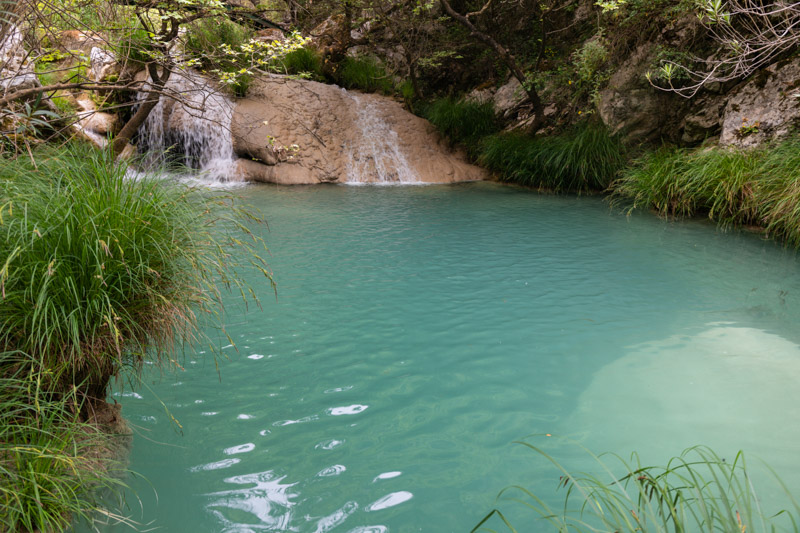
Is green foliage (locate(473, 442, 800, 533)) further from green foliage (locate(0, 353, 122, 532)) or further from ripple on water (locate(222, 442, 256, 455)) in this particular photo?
green foliage (locate(0, 353, 122, 532))

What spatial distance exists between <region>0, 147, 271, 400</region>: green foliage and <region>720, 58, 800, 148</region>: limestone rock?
739 cm

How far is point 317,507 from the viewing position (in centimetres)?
207

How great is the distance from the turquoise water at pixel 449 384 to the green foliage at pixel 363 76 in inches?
347

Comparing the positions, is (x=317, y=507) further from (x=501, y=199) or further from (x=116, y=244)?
(x=501, y=199)

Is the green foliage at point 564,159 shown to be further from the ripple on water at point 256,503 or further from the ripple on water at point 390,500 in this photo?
the ripple on water at point 256,503

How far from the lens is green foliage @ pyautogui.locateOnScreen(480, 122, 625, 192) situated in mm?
8844

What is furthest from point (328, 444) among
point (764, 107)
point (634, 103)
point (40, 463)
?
point (634, 103)

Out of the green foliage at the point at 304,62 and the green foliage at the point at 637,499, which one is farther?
the green foliage at the point at 304,62

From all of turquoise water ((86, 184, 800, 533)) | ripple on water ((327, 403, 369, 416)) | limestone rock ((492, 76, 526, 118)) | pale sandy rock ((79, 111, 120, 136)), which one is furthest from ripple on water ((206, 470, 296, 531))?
limestone rock ((492, 76, 526, 118))

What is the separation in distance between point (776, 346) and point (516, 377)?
1.81m

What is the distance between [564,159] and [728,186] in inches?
122

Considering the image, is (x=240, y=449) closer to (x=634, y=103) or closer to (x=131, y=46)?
(x=131, y=46)

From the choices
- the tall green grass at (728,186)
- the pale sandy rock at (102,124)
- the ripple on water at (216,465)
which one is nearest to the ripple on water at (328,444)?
the ripple on water at (216,465)

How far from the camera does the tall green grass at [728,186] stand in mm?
5723
